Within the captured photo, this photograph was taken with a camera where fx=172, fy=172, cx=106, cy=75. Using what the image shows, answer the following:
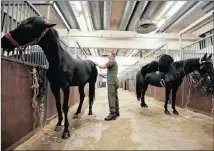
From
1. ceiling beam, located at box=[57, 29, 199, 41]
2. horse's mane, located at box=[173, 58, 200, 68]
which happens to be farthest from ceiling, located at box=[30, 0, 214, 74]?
horse's mane, located at box=[173, 58, 200, 68]

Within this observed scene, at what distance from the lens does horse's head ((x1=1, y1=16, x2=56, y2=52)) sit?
4.45 feet

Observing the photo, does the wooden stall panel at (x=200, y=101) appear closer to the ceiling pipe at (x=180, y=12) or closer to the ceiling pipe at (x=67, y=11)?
the ceiling pipe at (x=180, y=12)

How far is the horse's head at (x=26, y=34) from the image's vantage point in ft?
4.45

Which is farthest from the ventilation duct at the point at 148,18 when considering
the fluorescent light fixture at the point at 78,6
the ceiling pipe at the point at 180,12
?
the fluorescent light fixture at the point at 78,6

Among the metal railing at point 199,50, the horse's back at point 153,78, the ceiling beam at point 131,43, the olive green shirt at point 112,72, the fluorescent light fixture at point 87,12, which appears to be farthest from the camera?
the ceiling beam at point 131,43

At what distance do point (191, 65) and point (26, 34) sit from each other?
2.69 m

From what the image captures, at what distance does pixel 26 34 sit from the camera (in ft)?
4.73

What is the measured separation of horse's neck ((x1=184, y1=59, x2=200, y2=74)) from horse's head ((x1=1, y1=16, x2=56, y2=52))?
2.50 meters

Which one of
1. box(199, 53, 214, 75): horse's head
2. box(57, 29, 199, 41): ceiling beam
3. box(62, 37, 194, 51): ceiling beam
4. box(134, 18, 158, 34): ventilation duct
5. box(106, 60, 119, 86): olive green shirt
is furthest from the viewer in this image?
box(62, 37, 194, 51): ceiling beam

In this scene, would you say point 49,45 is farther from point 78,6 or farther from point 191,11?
point 191,11

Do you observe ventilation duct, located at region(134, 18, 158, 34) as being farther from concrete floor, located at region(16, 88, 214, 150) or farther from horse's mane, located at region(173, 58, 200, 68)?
concrete floor, located at region(16, 88, 214, 150)

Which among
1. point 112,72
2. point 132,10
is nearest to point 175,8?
point 132,10

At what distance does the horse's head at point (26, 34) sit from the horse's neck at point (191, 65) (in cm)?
250

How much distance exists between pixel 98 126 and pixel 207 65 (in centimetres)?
204
